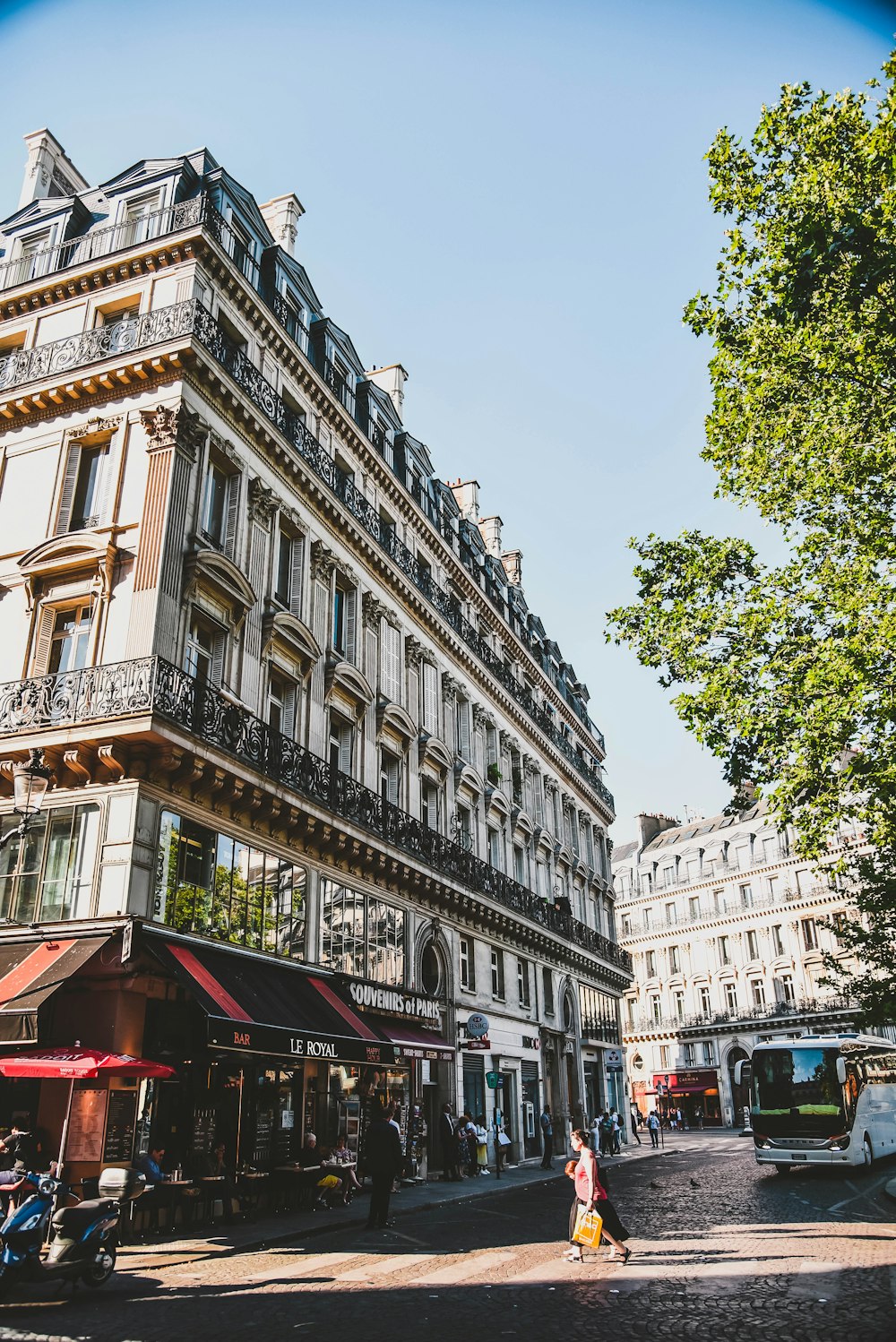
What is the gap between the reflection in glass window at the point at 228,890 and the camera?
15.2 m

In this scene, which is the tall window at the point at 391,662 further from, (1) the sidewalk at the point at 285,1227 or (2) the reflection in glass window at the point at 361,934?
(1) the sidewalk at the point at 285,1227

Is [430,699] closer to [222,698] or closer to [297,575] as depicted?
[297,575]

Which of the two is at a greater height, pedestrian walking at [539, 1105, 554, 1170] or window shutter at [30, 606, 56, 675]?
window shutter at [30, 606, 56, 675]

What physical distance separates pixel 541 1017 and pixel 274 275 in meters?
25.9

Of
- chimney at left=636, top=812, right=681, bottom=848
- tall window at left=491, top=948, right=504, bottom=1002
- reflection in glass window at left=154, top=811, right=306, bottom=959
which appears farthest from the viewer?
chimney at left=636, top=812, right=681, bottom=848

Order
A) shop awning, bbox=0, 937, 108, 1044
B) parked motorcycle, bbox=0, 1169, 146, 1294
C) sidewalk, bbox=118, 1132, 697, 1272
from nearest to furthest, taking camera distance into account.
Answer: parked motorcycle, bbox=0, 1169, 146, 1294 < sidewalk, bbox=118, 1132, 697, 1272 < shop awning, bbox=0, 937, 108, 1044

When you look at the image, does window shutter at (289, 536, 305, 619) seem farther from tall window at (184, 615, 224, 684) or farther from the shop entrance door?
the shop entrance door

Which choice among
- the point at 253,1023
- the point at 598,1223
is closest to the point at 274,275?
the point at 253,1023

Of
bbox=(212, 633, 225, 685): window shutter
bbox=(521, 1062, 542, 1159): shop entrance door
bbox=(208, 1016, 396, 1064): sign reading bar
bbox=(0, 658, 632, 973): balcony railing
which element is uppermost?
bbox=(212, 633, 225, 685): window shutter

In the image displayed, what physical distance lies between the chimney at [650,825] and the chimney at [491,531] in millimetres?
37518

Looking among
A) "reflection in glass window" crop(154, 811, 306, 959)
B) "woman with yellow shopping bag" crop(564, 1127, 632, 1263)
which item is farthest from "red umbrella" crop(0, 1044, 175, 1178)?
"woman with yellow shopping bag" crop(564, 1127, 632, 1263)

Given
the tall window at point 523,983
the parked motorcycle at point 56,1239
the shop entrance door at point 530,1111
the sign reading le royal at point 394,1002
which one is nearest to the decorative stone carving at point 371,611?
the sign reading le royal at point 394,1002

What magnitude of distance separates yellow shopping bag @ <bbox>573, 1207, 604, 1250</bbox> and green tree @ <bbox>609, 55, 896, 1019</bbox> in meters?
7.00

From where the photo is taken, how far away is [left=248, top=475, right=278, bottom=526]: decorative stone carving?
19953mm
